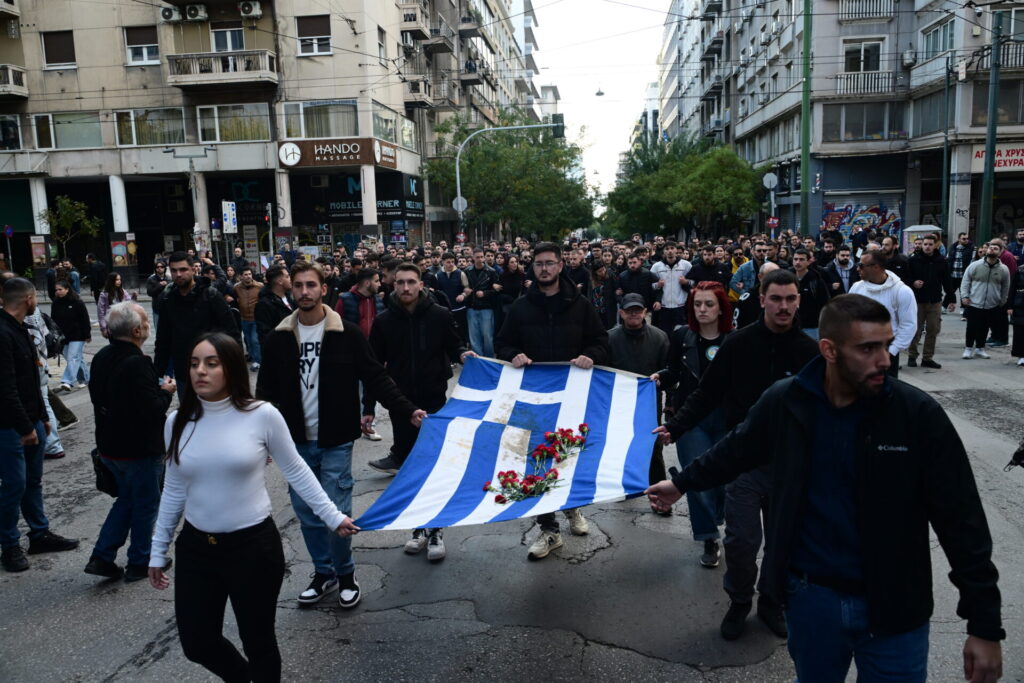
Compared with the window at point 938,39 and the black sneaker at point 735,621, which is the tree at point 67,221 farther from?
the black sneaker at point 735,621

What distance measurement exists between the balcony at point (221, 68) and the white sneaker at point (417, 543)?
108 feet

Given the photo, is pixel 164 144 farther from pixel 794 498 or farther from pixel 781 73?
pixel 794 498

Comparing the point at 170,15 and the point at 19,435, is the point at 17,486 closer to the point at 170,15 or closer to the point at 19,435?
the point at 19,435

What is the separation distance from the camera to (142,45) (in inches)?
1419

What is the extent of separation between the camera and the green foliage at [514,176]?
44.4 meters

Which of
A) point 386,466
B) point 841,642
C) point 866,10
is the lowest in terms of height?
point 386,466

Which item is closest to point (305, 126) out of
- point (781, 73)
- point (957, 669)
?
point (781, 73)

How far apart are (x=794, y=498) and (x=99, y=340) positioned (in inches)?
783

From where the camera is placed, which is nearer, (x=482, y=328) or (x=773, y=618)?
(x=773, y=618)

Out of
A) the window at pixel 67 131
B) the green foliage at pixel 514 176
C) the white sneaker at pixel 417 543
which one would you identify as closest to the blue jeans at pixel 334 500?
the white sneaker at pixel 417 543

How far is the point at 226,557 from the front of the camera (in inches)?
133

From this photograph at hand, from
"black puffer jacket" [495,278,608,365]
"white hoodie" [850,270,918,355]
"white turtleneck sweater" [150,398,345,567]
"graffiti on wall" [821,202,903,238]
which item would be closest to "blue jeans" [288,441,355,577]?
"white turtleneck sweater" [150,398,345,567]

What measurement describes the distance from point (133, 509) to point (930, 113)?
121 ft

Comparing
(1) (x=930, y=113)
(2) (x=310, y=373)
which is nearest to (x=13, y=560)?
(2) (x=310, y=373)
